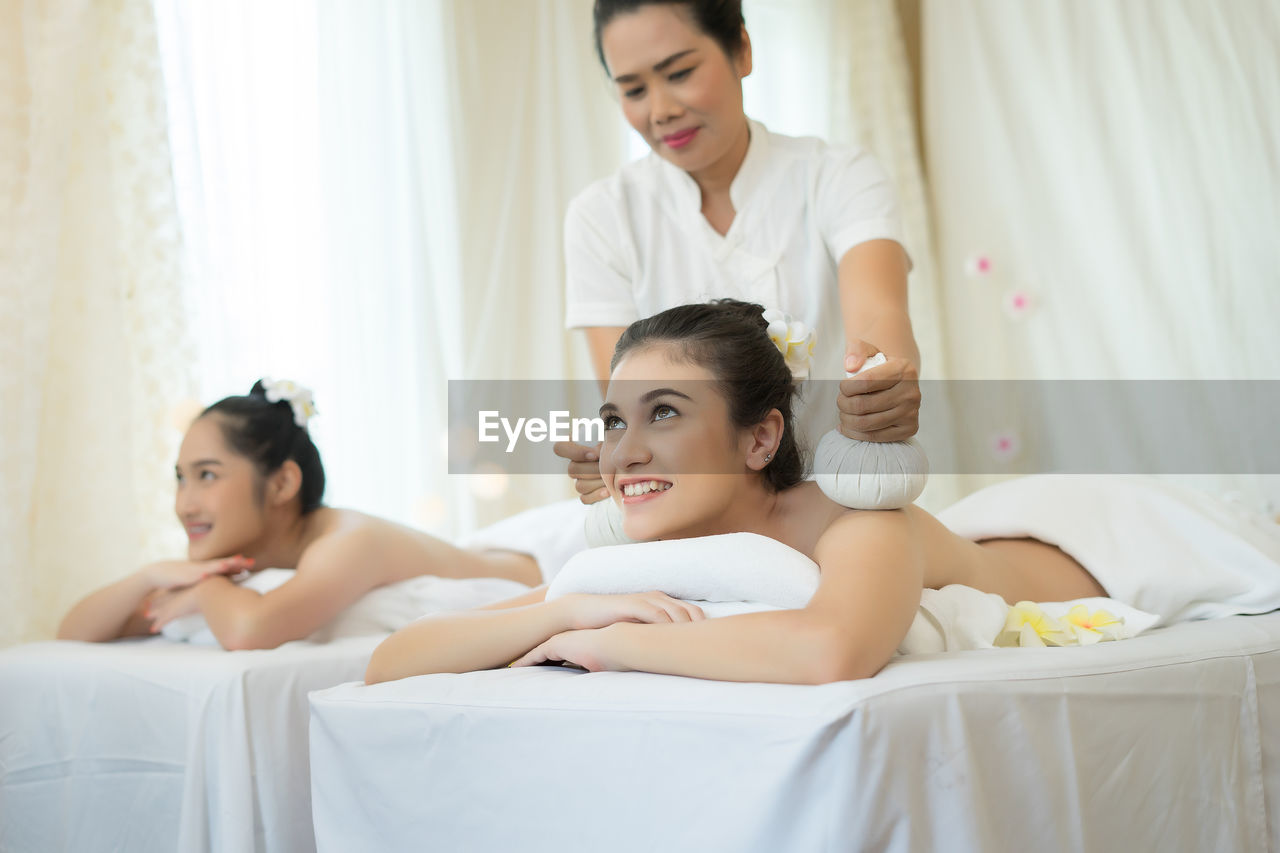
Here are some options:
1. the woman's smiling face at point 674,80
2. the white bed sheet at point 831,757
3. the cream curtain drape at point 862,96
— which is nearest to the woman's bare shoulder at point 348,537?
the white bed sheet at point 831,757

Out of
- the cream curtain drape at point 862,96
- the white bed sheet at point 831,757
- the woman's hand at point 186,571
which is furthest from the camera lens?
the cream curtain drape at point 862,96

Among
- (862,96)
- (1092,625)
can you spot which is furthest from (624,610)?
(862,96)

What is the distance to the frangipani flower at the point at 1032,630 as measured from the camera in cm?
121

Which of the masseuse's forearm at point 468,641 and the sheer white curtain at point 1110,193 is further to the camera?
the sheer white curtain at point 1110,193

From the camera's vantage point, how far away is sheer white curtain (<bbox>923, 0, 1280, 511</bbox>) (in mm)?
2627

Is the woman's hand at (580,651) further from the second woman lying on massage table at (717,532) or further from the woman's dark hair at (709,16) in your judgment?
the woman's dark hair at (709,16)

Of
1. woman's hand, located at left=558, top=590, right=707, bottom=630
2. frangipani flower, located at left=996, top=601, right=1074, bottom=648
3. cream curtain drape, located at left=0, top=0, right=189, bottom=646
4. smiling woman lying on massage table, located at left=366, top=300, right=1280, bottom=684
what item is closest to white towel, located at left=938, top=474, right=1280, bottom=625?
smiling woman lying on massage table, located at left=366, top=300, right=1280, bottom=684

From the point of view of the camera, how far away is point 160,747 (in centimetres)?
145

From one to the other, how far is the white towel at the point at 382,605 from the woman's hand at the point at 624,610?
80 cm

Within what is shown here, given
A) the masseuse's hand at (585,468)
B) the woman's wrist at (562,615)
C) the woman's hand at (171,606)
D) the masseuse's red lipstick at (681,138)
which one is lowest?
the woman's hand at (171,606)

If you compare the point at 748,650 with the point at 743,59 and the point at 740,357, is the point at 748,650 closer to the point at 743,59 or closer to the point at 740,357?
the point at 740,357

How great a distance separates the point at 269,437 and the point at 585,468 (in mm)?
936

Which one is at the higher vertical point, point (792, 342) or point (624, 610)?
point (792, 342)

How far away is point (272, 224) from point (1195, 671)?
239 centimetres
